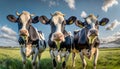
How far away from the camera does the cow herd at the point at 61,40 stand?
31.5ft

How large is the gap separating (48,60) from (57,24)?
189 cm

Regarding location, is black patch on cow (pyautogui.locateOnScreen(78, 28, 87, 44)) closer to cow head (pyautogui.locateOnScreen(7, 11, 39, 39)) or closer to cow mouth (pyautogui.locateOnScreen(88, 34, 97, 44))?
cow mouth (pyautogui.locateOnScreen(88, 34, 97, 44))

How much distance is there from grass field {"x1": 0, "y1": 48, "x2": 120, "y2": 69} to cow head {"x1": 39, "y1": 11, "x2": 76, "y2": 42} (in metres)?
1.30

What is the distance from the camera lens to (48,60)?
11352 millimetres

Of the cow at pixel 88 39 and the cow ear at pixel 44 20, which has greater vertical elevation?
the cow ear at pixel 44 20

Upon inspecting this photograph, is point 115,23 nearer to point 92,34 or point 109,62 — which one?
point 109,62

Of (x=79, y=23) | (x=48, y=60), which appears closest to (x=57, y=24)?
(x=79, y=23)

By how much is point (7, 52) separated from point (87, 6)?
7.94ft

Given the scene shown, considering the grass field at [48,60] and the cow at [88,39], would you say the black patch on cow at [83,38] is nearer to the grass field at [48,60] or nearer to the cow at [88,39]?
the cow at [88,39]

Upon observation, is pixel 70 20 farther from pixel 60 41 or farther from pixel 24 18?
pixel 24 18

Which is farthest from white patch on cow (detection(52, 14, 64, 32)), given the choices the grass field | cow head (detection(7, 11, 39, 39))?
the grass field

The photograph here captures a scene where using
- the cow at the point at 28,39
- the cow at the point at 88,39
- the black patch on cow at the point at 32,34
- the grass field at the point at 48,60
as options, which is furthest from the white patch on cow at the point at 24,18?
the grass field at the point at 48,60

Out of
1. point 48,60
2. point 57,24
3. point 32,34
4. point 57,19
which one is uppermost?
point 57,19

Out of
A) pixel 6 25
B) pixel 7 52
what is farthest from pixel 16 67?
pixel 6 25
